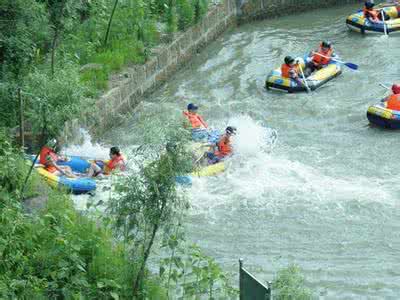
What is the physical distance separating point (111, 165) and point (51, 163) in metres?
0.99

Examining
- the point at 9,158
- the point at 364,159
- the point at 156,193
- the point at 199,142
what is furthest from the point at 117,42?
the point at 156,193

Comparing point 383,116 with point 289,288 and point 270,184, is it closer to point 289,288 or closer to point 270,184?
point 270,184

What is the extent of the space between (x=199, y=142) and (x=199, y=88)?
186 inches

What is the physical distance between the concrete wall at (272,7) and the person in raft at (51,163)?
40.7 feet

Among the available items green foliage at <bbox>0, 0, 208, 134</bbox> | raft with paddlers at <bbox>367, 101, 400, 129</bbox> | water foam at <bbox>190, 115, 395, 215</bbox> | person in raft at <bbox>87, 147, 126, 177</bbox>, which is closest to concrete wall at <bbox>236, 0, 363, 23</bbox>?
green foliage at <bbox>0, 0, 208, 134</bbox>

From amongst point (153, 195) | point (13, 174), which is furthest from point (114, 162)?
point (153, 195)

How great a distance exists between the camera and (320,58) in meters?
20.6

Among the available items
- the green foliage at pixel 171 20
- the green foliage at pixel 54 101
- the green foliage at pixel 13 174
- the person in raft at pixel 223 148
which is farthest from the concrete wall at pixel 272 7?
the green foliage at pixel 54 101

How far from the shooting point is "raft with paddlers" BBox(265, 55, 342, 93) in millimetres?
19344

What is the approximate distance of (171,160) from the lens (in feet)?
27.3

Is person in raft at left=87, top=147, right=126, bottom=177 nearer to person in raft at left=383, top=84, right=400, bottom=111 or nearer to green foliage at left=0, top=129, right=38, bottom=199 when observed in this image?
green foliage at left=0, top=129, right=38, bottom=199

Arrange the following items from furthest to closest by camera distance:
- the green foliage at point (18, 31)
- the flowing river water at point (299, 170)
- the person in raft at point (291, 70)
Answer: the person in raft at point (291, 70), the green foliage at point (18, 31), the flowing river water at point (299, 170)

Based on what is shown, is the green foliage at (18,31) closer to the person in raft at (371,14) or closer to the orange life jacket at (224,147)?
the orange life jacket at (224,147)

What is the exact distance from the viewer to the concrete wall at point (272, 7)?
25541 mm
